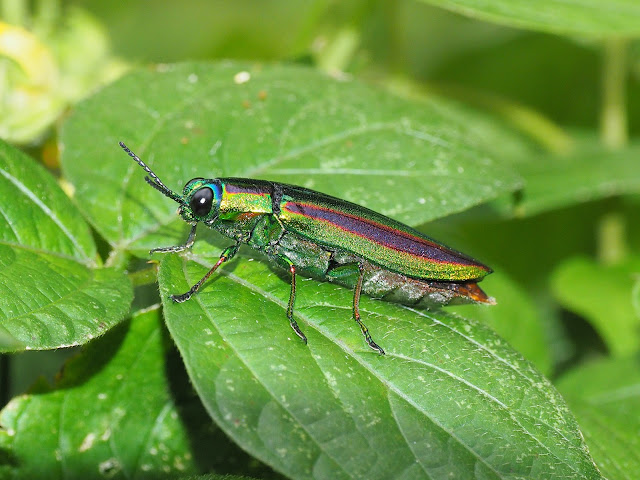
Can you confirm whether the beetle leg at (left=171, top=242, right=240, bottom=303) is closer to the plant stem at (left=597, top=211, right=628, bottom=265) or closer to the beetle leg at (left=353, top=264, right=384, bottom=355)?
the beetle leg at (left=353, top=264, right=384, bottom=355)

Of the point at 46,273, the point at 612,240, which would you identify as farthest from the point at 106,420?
the point at 612,240

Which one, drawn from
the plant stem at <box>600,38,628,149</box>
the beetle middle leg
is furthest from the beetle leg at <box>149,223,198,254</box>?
the plant stem at <box>600,38,628,149</box>

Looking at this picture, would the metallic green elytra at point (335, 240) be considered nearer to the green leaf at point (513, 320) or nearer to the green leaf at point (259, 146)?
the green leaf at point (259, 146)

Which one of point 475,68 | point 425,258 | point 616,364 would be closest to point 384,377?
point 425,258

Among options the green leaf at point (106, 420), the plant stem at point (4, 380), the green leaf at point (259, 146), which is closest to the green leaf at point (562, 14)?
the green leaf at point (259, 146)

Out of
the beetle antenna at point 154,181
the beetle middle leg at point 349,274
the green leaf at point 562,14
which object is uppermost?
the green leaf at point 562,14

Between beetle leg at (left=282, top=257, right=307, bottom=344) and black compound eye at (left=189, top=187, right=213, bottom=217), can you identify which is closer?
beetle leg at (left=282, top=257, right=307, bottom=344)

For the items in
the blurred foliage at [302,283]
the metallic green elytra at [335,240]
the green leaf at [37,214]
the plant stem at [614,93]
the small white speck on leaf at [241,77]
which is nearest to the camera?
the blurred foliage at [302,283]
